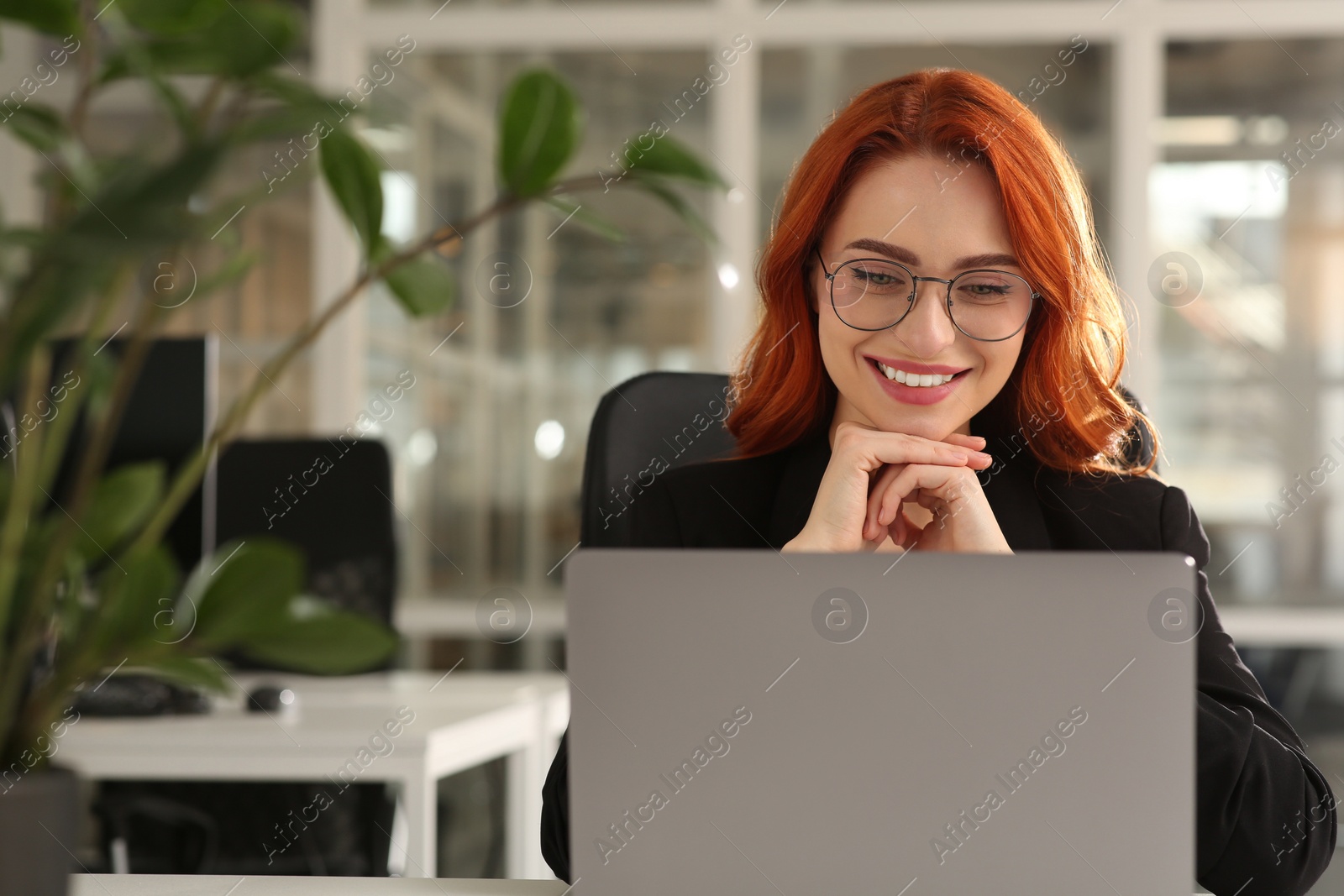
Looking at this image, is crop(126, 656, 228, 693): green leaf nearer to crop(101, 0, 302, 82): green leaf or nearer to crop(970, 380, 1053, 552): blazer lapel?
crop(101, 0, 302, 82): green leaf

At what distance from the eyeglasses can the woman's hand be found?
0.19m

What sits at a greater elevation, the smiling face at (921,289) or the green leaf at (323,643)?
the smiling face at (921,289)

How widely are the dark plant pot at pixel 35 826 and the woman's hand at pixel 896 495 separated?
2.39 ft

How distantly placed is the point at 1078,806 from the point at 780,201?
95cm

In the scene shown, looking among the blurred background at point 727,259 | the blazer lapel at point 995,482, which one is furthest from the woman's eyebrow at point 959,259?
the blurred background at point 727,259

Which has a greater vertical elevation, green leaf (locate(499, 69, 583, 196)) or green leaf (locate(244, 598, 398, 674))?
green leaf (locate(499, 69, 583, 196))

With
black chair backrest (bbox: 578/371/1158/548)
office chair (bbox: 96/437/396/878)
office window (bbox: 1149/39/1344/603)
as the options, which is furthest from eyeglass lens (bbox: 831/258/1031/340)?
office window (bbox: 1149/39/1344/603)

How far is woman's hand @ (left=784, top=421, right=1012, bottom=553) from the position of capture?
3.76 ft

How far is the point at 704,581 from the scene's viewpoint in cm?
73

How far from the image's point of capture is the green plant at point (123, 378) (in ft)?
1.47

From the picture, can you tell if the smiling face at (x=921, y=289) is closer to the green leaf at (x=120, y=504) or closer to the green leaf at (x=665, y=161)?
the green leaf at (x=665, y=161)

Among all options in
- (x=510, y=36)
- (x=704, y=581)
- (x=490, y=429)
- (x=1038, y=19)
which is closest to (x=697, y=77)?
(x=510, y=36)

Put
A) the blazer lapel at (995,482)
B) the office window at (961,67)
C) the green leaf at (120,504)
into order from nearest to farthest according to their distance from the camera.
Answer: the green leaf at (120,504)
the blazer lapel at (995,482)
the office window at (961,67)

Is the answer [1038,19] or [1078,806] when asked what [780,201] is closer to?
[1078,806]
